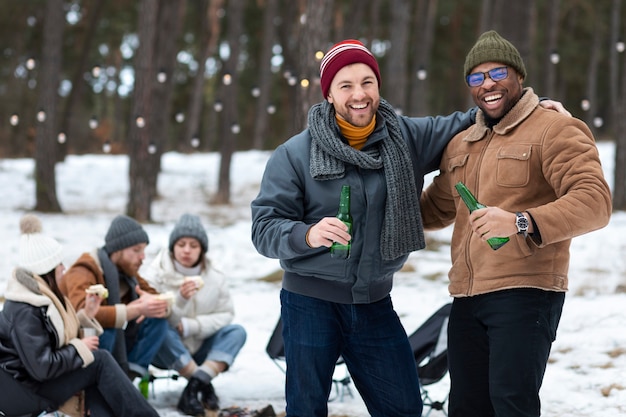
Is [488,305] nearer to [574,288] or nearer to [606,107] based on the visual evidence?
[574,288]

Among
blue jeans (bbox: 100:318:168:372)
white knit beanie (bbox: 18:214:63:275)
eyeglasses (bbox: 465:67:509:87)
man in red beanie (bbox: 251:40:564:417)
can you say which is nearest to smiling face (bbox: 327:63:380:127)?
man in red beanie (bbox: 251:40:564:417)

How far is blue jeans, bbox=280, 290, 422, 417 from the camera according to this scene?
305cm

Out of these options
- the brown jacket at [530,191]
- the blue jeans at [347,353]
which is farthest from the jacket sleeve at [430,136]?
the blue jeans at [347,353]

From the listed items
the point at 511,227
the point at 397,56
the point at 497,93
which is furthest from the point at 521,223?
the point at 397,56

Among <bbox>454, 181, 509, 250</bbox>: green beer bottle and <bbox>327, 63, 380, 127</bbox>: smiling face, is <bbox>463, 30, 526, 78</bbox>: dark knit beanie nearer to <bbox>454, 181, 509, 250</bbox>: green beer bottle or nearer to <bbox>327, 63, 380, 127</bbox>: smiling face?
<bbox>327, 63, 380, 127</bbox>: smiling face

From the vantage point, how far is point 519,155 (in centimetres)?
284

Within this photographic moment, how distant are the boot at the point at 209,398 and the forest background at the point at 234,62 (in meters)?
3.35

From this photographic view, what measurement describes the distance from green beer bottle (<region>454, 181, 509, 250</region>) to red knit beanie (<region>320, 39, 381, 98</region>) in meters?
0.63

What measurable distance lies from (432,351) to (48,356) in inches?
92.1

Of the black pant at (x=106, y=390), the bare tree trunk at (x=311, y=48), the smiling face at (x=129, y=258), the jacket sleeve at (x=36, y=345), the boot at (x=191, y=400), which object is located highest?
the bare tree trunk at (x=311, y=48)

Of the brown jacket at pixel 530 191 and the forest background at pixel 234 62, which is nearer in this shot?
the brown jacket at pixel 530 191

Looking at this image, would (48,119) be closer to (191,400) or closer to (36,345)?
(191,400)

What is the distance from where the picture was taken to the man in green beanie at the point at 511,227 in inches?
104

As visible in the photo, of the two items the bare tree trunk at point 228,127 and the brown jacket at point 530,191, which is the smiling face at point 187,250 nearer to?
the brown jacket at point 530,191
